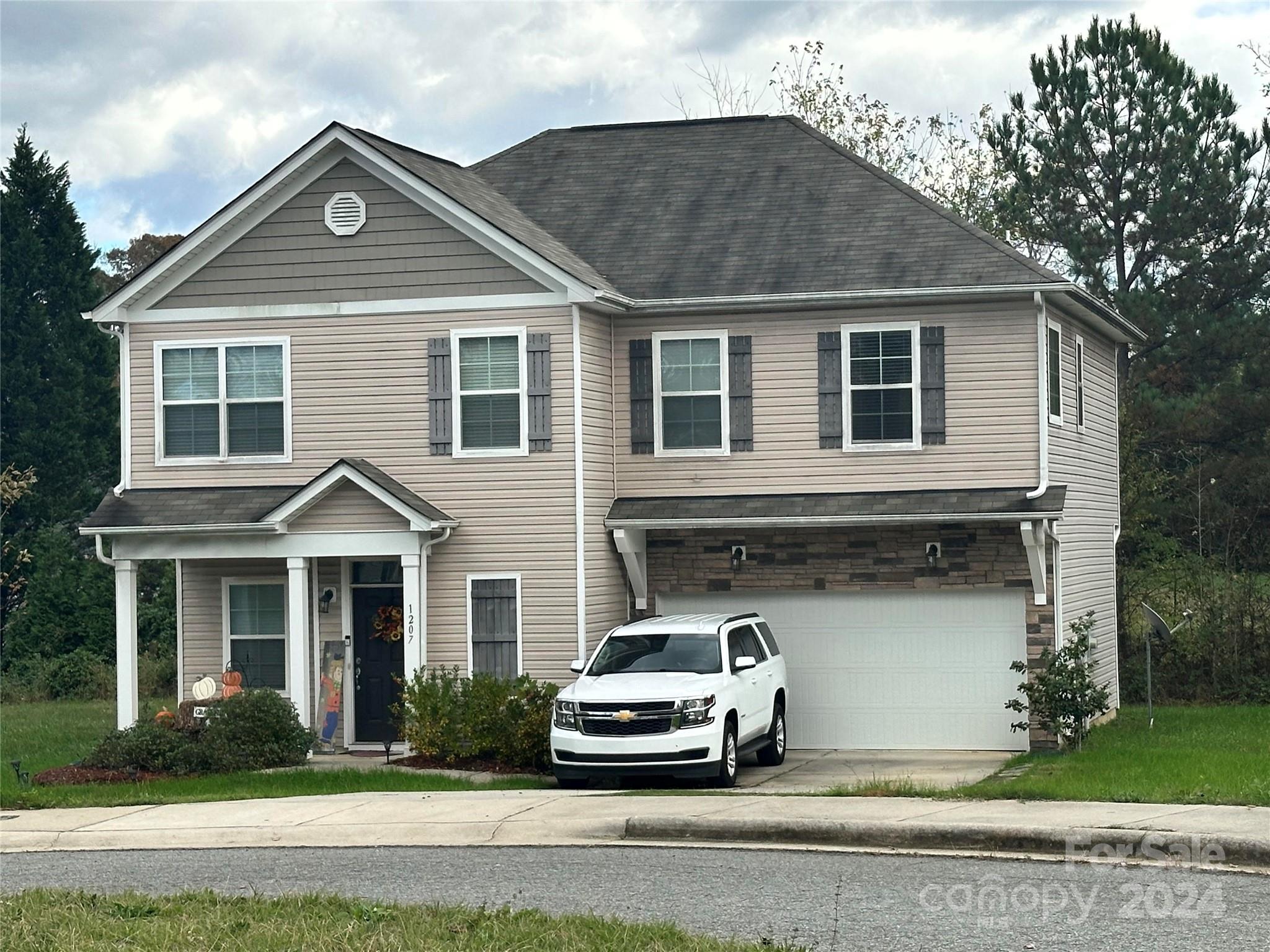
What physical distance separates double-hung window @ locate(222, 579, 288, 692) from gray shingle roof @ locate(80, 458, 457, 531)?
1.29 metres

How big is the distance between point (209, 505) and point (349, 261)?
351cm

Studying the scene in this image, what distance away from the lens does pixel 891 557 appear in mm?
21500

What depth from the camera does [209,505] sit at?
70.5ft

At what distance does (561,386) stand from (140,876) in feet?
30.6

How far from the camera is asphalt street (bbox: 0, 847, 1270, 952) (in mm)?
9789

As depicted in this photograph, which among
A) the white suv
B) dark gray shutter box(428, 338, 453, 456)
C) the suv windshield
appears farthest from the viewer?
dark gray shutter box(428, 338, 453, 456)

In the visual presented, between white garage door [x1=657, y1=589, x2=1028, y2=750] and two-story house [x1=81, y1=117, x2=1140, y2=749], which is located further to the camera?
white garage door [x1=657, y1=589, x2=1028, y2=750]

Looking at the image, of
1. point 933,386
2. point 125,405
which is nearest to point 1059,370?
point 933,386

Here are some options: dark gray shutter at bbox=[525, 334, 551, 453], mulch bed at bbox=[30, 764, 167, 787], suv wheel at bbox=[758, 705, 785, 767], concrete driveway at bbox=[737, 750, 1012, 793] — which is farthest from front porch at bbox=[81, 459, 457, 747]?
concrete driveway at bbox=[737, 750, 1012, 793]

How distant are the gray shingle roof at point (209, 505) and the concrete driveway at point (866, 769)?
16.4ft

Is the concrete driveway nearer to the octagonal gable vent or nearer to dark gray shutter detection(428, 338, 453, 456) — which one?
dark gray shutter detection(428, 338, 453, 456)

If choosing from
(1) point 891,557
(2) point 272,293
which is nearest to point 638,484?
(1) point 891,557

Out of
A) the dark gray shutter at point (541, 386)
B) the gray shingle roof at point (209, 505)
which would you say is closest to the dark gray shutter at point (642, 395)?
the dark gray shutter at point (541, 386)

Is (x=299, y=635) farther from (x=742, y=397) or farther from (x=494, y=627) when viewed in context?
(x=742, y=397)
